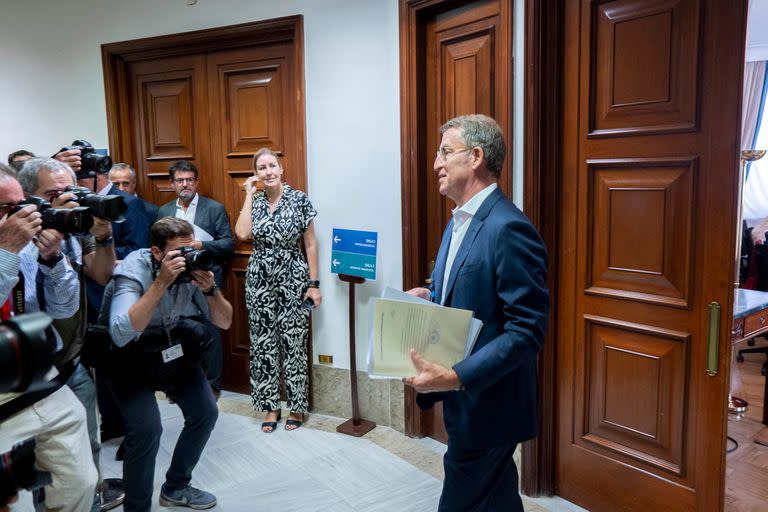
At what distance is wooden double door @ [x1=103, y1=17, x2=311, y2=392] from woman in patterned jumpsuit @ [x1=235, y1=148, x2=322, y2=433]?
0.76 ft

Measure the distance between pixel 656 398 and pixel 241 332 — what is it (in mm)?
2473

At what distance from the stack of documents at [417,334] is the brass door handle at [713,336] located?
0.90 m

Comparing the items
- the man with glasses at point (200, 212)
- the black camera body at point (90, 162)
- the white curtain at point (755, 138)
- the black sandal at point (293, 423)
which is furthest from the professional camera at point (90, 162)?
the white curtain at point (755, 138)

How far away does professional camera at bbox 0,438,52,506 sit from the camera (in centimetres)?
85

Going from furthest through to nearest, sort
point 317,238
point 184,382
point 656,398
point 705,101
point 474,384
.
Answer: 1. point 317,238
2. point 184,382
3. point 656,398
4. point 705,101
5. point 474,384

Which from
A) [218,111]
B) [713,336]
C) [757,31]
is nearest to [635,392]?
[713,336]

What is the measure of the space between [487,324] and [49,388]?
1.19 metres

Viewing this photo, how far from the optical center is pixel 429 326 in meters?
1.44

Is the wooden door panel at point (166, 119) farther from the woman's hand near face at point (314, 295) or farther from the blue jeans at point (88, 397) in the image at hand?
the blue jeans at point (88, 397)

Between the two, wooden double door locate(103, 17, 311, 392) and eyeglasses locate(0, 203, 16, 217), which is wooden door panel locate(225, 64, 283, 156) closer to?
wooden double door locate(103, 17, 311, 392)

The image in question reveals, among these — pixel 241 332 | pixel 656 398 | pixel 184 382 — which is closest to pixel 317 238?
pixel 241 332

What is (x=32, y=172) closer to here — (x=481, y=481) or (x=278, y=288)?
(x=278, y=288)

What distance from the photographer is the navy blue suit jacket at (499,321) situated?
1.43 m

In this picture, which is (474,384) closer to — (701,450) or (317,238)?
(701,450)
